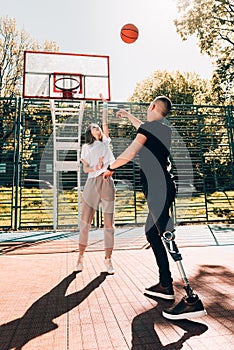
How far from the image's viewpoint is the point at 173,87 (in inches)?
931

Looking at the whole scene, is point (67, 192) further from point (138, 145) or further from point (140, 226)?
point (138, 145)

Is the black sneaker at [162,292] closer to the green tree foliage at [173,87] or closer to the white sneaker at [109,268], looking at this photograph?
the white sneaker at [109,268]

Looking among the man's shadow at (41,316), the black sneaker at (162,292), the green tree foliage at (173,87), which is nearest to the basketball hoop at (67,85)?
the man's shadow at (41,316)

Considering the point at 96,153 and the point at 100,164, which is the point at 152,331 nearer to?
the point at 100,164

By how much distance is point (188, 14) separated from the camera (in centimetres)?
1302

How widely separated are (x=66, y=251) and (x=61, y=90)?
4.38 metres

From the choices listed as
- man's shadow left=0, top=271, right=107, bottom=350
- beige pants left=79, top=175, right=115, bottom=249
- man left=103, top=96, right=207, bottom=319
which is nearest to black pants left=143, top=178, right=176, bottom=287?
man left=103, top=96, right=207, bottom=319

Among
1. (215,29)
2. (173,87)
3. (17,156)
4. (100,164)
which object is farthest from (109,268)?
(173,87)

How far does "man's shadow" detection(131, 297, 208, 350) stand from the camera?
63.9 inches

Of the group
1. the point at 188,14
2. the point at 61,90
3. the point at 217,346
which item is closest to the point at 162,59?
the point at 188,14

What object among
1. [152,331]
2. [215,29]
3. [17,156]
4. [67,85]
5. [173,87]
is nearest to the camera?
[152,331]

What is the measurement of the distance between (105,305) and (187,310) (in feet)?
2.22

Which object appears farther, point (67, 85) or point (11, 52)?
point (11, 52)

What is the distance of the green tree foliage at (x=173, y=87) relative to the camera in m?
23.5
